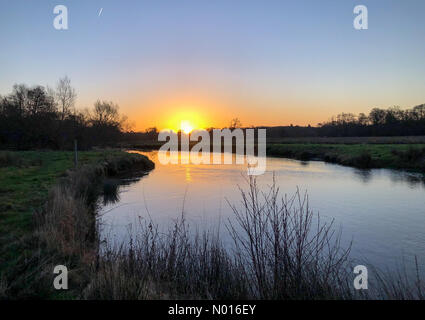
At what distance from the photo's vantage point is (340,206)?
40.8 ft

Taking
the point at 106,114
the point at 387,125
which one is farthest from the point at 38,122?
the point at 387,125

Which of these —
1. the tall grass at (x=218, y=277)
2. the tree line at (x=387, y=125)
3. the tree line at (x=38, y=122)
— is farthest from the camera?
the tree line at (x=387, y=125)

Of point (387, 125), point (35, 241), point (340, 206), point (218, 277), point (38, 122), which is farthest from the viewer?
point (387, 125)

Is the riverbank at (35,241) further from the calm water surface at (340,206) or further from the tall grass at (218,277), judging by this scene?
the calm water surface at (340,206)

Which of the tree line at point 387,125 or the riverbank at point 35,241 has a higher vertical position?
the tree line at point 387,125

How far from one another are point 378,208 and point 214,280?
9665 millimetres

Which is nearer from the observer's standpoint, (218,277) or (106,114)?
(218,277)

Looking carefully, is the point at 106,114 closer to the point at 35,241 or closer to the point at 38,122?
the point at 38,122

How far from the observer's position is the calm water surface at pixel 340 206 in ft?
25.9

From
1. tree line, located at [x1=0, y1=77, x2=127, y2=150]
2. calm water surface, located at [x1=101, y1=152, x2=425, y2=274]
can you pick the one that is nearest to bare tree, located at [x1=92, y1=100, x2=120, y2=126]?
tree line, located at [x1=0, y1=77, x2=127, y2=150]

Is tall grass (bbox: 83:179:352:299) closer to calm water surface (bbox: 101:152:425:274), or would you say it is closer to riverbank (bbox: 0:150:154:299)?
riverbank (bbox: 0:150:154:299)

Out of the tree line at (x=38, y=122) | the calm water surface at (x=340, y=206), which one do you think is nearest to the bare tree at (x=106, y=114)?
the tree line at (x=38, y=122)

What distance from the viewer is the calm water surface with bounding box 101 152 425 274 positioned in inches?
311
